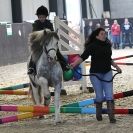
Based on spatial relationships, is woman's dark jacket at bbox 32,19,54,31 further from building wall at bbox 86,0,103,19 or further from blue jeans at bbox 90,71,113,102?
building wall at bbox 86,0,103,19

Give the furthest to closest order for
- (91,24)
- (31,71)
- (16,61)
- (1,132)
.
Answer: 1. (91,24)
2. (16,61)
3. (31,71)
4. (1,132)

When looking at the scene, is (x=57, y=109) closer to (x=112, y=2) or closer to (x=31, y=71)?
(x=31, y=71)

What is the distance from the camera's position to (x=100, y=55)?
812 cm

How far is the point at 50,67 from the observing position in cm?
810

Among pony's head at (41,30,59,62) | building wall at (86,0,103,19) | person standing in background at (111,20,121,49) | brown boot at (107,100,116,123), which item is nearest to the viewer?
pony's head at (41,30,59,62)

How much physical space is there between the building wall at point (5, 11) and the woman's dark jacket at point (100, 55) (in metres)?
22.6

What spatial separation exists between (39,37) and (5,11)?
23.3 metres

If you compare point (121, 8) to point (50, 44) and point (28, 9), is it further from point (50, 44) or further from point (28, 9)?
point (50, 44)

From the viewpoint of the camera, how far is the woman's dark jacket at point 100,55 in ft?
26.7

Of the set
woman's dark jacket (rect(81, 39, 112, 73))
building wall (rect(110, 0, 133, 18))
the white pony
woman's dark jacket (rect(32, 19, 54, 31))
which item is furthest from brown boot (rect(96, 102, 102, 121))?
building wall (rect(110, 0, 133, 18))

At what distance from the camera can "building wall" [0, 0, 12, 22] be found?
30.4 metres

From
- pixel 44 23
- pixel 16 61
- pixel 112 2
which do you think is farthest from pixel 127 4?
pixel 44 23

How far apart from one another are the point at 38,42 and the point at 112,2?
1650 inches

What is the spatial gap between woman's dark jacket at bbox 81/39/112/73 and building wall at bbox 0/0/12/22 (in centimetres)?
2265
